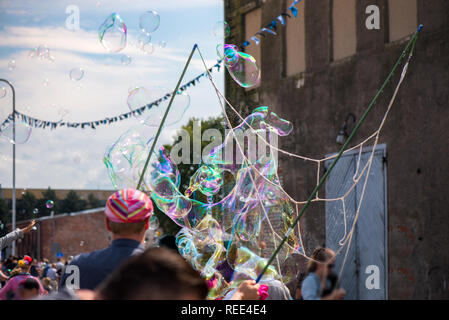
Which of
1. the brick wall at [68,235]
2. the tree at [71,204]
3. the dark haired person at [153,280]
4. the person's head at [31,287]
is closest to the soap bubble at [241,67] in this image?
the person's head at [31,287]

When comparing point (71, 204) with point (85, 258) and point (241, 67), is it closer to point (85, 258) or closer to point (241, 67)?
point (241, 67)

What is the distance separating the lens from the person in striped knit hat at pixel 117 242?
2908 millimetres

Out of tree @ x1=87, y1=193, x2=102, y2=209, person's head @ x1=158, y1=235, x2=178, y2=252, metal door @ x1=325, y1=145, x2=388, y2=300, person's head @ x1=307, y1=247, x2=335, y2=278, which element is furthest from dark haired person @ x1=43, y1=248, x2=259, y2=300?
tree @ x1=87, y1=193, x2=102, y2=209

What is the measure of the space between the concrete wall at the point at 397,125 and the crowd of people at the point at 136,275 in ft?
17.1

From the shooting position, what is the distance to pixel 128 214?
294 cm

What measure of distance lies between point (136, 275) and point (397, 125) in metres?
9.25

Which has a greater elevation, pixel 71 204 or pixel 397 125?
pixel 397 125

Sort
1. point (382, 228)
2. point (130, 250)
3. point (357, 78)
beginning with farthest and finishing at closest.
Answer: point (357, 78), point (382, 228), point (130, 250)

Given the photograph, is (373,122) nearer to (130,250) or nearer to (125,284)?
(130,250)

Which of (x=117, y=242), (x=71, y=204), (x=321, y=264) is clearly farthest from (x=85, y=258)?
(x=71, y=204)

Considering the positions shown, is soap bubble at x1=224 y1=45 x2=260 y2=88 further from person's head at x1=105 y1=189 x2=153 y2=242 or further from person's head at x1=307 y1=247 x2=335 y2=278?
person's head at x1=105 y1=189 x2=153 y2=242

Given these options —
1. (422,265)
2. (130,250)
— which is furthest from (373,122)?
(130,250)
